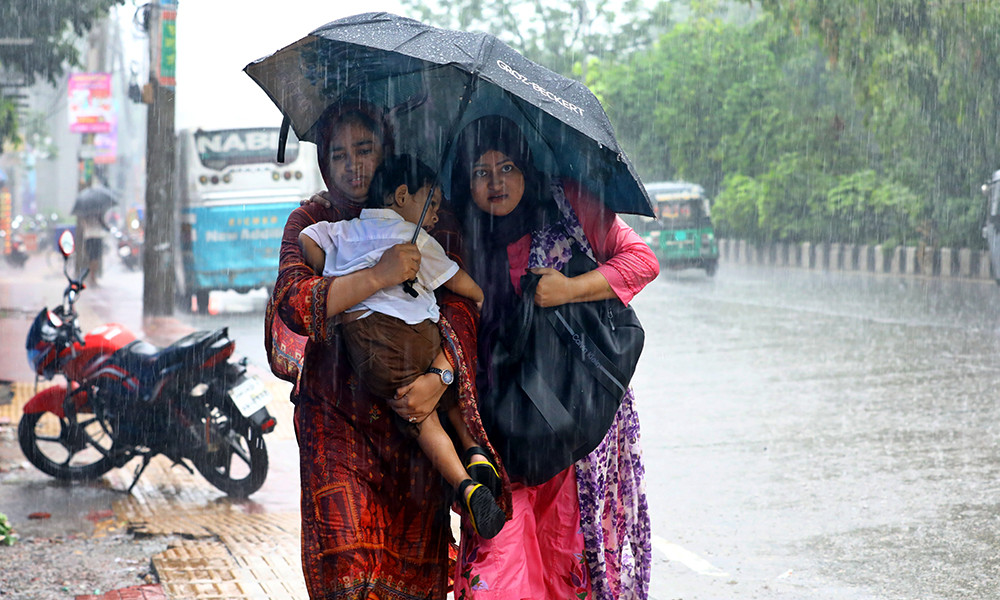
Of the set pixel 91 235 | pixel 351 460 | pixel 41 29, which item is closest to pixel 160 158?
pixel 41 29

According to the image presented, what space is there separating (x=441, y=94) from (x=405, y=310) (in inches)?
25.3

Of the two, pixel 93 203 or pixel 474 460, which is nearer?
pixel 474 460

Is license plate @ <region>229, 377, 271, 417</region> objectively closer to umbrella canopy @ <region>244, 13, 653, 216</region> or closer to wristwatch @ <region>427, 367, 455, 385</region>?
umbrella canopy @ <region>244, 13, 653, 216</region>

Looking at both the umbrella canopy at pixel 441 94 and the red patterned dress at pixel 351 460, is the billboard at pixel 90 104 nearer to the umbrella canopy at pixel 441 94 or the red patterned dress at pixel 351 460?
the umbrella canopy at pixel 441 94

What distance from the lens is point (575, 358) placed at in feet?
9.77

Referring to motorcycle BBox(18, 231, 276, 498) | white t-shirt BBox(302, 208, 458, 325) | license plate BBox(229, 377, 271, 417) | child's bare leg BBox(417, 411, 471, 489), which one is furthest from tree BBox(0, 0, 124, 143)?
child's bare leg BBox(417, 411, 471, 489)

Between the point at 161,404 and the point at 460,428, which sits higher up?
the point at 460,428

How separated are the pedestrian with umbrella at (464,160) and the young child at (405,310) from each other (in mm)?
50

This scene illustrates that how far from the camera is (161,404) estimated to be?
5.84 m

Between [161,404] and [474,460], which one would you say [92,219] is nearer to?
[161,404]

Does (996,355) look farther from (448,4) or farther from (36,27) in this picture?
(448,4)

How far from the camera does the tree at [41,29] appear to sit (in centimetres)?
1125

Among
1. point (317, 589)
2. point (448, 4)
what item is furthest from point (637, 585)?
point (448, 4)

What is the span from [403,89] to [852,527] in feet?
11.4
